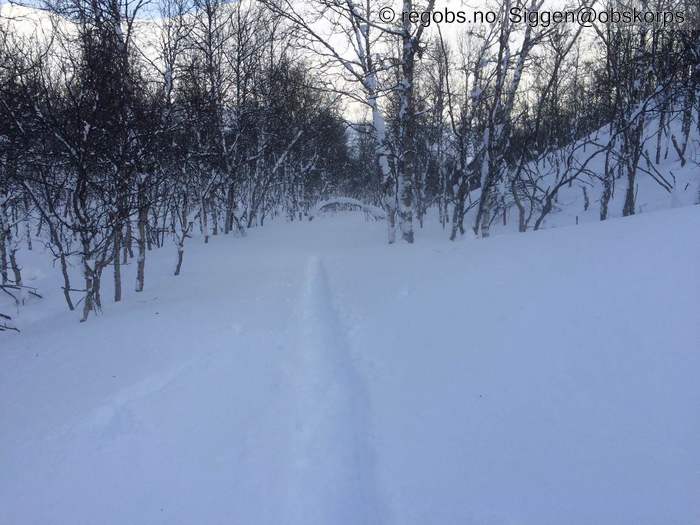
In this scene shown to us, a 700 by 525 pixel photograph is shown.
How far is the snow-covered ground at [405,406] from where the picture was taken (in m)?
2.54

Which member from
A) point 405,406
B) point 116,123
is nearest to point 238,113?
point 116,123

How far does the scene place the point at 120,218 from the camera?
272 inches

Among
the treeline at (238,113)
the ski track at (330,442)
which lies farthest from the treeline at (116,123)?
the ski track at (330,442)

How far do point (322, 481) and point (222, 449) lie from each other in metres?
0.90

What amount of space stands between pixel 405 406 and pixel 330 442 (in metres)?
0.83

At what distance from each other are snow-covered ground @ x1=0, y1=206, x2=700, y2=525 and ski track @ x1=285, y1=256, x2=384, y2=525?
0.02 metres

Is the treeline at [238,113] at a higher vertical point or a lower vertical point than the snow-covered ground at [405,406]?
higher

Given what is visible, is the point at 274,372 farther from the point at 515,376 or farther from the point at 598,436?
the point at 598,436

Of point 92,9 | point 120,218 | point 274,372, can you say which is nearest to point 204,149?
point 92,9

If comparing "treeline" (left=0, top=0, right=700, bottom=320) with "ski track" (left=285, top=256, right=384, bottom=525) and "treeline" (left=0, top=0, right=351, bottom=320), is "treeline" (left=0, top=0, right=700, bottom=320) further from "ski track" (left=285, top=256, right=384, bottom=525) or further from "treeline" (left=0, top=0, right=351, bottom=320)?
"ski track" (left=285, top=256, right=384, bottom=525)

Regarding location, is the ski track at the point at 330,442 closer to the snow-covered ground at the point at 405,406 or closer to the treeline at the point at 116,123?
the snow-covered ground at the point at 405,406

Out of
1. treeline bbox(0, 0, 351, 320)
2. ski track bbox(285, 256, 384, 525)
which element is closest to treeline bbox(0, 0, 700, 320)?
treeline bbox(0, 0, 351, 320)

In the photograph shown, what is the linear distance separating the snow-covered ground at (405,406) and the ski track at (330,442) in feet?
0.05

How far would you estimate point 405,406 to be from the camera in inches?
145
